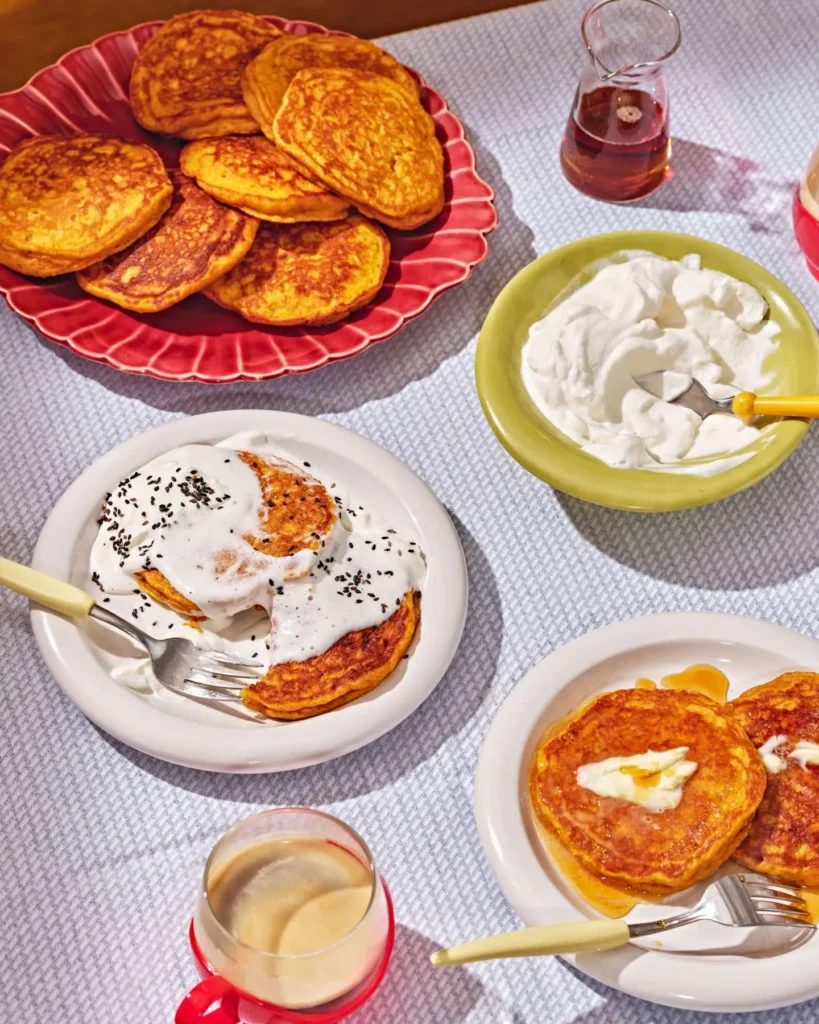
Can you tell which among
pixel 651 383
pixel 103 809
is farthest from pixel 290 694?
pixel 651 383

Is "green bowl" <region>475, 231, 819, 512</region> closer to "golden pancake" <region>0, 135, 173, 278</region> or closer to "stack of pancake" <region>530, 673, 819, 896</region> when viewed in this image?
"stack of pancake" <region>530, 673, 819, 896</region>

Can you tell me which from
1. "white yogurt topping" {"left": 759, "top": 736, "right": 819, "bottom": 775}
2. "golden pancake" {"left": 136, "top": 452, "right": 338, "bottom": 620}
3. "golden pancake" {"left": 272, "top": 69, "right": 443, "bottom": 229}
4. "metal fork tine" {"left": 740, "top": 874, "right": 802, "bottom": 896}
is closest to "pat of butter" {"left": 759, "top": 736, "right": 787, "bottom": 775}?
"white yogurt topping" {"left": 759, "top": 736, "right": 819, "bottom": 775}

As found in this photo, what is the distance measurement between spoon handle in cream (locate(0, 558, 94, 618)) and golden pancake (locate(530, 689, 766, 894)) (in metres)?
0.52

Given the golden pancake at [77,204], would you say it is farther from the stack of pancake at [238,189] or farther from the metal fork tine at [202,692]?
the metal fork tine at [202,692]

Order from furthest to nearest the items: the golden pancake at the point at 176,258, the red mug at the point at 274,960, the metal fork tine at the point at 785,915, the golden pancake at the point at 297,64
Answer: the golden pancake at the point at 297,64 < the golden pancake at the point at 176,258 < the metal fork tine at the point at 785,915 < the red mug at the point at 274,960

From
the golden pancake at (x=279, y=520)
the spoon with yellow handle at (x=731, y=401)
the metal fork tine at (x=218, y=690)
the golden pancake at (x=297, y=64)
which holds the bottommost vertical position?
the metal fork tine at (x=218, y=690)

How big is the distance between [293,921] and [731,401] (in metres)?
0.79

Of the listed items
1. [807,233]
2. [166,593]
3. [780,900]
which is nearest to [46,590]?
[166,593]

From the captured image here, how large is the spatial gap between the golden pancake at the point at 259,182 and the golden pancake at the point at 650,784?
77 cm

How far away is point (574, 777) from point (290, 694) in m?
0.31

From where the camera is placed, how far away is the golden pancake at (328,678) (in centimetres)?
116

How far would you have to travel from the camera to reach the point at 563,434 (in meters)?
1.33

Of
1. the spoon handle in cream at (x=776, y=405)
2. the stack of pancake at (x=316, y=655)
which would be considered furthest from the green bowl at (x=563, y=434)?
the stack of pancake at (x=316, y=655)

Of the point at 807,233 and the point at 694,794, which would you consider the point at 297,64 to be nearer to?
the point at 807,233
